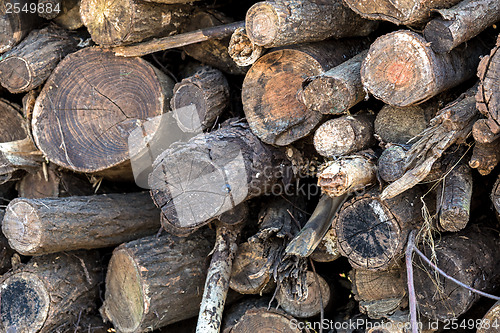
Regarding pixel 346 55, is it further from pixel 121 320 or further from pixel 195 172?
pixel 121 320

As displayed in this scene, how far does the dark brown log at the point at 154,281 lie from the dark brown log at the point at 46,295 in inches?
7.8

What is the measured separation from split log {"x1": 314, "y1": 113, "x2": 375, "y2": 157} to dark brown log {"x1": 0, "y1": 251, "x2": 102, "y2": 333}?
1.75m

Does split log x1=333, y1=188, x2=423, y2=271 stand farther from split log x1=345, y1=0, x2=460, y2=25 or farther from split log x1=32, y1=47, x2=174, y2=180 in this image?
split log x1=32, y1=47, x2=174, y2=180

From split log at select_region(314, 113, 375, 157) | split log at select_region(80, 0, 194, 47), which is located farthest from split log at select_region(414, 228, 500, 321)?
split log at select_region(80, 0, 194, 47)

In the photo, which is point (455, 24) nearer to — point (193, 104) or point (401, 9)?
point (401, 9)

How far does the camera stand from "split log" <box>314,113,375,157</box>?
2584 mm

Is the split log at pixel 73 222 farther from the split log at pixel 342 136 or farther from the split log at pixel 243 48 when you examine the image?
the split log at pixel 342 136

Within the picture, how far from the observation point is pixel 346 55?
2920 millimetres

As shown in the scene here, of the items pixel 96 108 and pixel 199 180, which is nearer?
pixel 199 180

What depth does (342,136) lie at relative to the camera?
2598 millimetres

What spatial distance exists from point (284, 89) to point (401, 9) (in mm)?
756

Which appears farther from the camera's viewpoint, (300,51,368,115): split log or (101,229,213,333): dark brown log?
(101,229,213,333): dark brown log

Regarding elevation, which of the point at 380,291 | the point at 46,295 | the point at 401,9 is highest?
the point at 401,9

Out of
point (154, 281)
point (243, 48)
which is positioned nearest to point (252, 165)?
point (243, 48)
